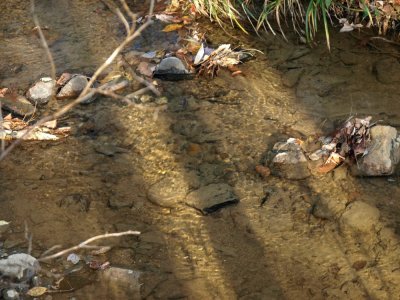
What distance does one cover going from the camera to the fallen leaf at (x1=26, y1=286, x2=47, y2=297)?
3.02m

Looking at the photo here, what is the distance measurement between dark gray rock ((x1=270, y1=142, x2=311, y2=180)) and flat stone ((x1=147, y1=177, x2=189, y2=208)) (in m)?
0.59

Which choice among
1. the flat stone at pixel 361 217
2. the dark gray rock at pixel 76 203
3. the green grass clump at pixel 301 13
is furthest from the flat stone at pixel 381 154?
the dark gray rock at pixel 76 203

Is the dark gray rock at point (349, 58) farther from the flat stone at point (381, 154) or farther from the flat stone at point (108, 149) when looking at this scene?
the flat stone at point (108, 149)

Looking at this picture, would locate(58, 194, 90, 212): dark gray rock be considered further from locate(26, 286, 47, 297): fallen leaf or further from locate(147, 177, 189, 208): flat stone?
locate(26, 286, 47, 297): fallen leaf

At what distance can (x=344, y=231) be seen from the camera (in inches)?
135

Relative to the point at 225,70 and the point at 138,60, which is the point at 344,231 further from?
the point at 138,60

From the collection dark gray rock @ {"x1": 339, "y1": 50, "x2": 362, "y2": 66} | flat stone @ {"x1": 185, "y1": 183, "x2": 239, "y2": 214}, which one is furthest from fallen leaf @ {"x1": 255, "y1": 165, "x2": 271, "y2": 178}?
dark gray rock @ {"x1": 339, "y1": 50, "x2": 362, "y2": 66}

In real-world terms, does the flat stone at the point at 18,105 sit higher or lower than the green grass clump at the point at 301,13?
lower

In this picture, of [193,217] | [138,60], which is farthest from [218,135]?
[138,60]

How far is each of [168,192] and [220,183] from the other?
1.07 ft

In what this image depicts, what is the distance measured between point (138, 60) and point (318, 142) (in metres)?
1.64

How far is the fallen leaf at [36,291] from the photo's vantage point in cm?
302

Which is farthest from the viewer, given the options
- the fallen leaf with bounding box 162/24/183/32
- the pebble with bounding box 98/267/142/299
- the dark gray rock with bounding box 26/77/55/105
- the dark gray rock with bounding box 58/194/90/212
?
the fallen leaf with bounding box 162/24/183/32

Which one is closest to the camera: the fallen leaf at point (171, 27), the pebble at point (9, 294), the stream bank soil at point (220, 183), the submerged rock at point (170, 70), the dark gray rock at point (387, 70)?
the pebble at point (9, 294)
